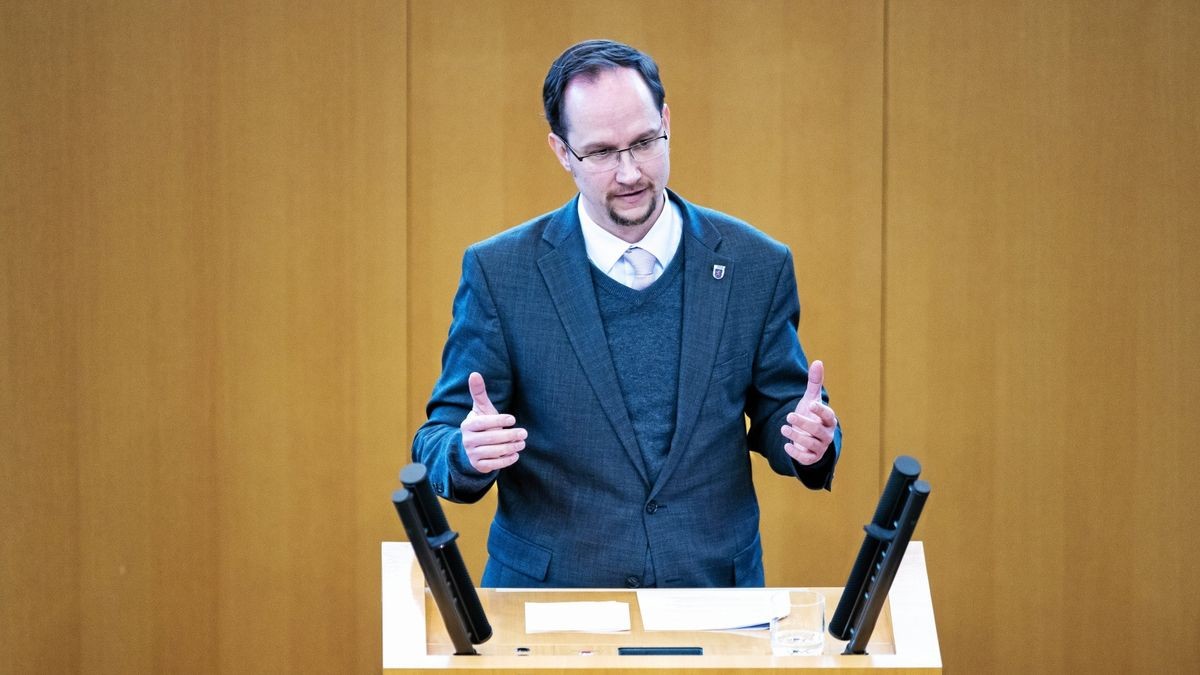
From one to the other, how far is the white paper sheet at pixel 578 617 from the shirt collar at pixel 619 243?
2.28 ft

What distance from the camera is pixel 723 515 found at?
255cm

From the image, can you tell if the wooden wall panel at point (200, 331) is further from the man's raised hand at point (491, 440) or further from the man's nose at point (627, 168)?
the man's raised hand at point (491, 440)

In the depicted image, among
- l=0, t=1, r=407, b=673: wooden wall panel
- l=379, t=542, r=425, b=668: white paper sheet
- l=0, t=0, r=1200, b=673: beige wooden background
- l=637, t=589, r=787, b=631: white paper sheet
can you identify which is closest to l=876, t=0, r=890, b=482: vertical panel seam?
l=0, t=0, r=1200, b=673: beige wooden background

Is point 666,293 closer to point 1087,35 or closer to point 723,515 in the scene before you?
point 723,515

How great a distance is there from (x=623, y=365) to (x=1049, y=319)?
2375 mm

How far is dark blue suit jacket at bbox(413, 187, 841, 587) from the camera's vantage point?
8.14 ft

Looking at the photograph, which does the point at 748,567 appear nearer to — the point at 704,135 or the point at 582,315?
the point at 582,315

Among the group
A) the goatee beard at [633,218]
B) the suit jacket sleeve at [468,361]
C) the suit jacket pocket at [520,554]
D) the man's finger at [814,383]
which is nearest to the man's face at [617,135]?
the goatee beard at [633,218]

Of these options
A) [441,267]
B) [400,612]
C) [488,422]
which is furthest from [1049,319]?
[400,612]

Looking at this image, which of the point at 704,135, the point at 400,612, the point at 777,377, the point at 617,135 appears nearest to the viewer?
the point at 400,612

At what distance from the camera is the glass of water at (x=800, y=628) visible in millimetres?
1966

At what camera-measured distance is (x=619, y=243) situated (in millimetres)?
2590

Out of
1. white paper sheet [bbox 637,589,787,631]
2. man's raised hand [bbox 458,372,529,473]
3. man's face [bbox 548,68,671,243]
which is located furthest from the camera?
man's face [bbox 548,68,671,243]

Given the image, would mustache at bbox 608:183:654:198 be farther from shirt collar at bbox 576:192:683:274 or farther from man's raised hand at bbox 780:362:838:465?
man's raised hand at bbox 780:362:838:465
